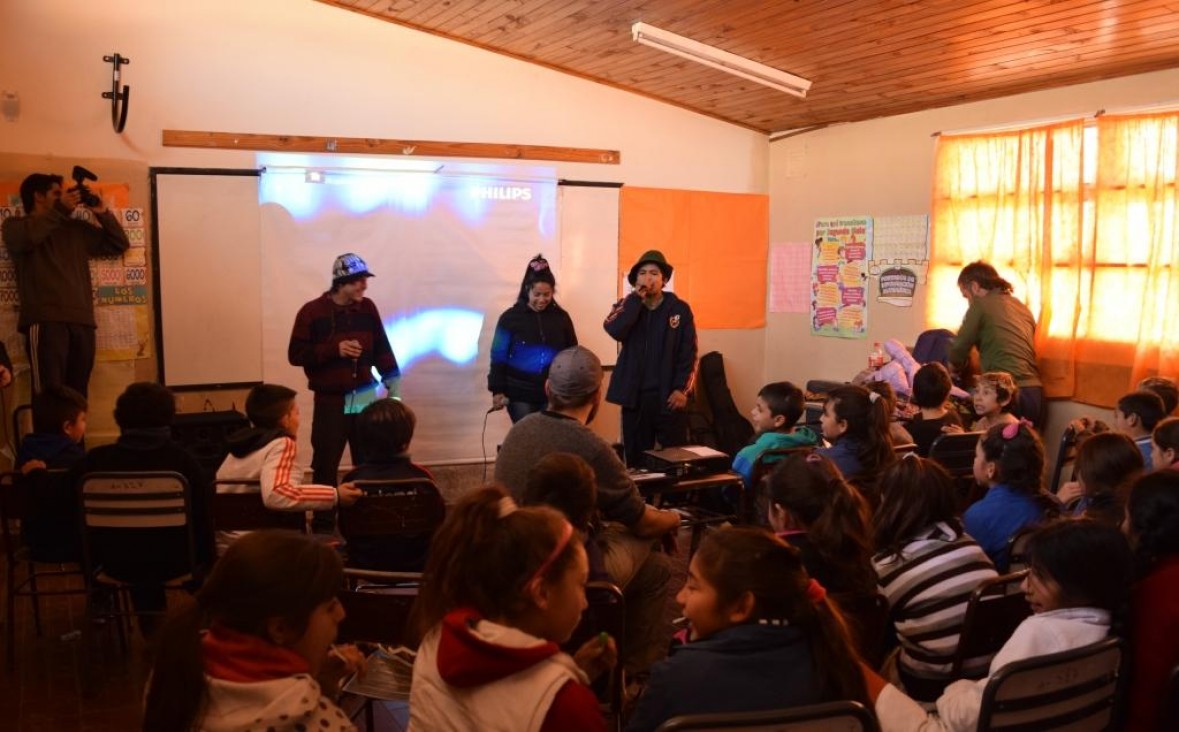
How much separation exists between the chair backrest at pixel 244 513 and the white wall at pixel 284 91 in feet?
9.60

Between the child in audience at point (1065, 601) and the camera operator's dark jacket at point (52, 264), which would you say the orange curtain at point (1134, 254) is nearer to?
the child in audience at point (1065, 601)

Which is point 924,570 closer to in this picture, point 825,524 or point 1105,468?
point 825,524

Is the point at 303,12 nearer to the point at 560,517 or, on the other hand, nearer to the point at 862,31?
the point at 862,31

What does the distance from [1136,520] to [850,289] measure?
4.83m

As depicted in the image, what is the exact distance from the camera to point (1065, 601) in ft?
6.34

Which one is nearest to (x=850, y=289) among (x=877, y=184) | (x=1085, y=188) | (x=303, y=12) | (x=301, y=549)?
(x=877, y=184)

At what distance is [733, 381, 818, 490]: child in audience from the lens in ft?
12.6

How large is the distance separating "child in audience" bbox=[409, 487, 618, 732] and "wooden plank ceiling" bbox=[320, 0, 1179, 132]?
149 inches

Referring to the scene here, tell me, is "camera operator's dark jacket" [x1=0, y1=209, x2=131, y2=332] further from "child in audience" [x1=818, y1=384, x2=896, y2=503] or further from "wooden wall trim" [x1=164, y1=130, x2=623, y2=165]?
"child in audience" [x1=818, y1=384, x2=896, y2=503]

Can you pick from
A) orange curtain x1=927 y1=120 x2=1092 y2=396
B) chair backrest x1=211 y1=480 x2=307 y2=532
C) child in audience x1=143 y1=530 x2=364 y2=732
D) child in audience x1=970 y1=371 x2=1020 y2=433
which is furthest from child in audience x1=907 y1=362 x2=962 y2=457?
child in audience x1=143 y1=530 x2=364 y2=732

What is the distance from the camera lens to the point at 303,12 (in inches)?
234

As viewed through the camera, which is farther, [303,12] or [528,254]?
[528,254]

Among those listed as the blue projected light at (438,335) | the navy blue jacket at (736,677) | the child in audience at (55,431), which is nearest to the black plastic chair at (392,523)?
the child in audience at (55,431)

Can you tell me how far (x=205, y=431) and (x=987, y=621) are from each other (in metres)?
4.33
